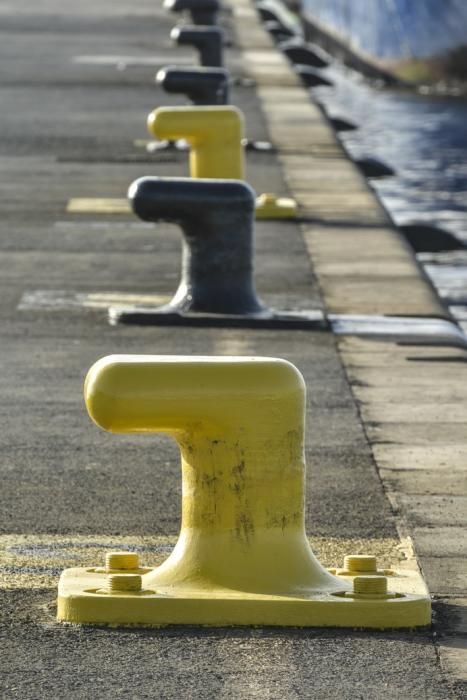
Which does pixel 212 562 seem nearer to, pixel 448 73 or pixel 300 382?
pixel 300 382

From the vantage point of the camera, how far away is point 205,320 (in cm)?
1074

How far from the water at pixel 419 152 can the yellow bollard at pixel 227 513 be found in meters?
10.3

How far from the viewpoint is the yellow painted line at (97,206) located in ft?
50.0

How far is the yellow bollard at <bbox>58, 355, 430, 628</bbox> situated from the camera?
550cm

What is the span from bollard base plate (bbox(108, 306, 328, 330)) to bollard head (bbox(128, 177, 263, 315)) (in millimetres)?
110

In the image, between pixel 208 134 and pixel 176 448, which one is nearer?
pixel 176 448

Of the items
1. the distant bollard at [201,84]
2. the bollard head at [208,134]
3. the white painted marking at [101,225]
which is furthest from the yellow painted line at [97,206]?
the bollard head at [208,134]

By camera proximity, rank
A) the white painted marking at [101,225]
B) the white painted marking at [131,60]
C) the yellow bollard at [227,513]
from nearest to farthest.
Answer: the yellow bollard at [227,513] < the white painted marking at [101,225] < the white painted marking at [131,60]

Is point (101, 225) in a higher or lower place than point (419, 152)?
higher

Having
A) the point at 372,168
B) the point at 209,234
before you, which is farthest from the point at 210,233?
the point at 372,168

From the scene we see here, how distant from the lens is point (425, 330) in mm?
10711

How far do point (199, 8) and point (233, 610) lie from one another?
23.7m

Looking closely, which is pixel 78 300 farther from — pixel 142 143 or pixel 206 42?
pixel 206 42

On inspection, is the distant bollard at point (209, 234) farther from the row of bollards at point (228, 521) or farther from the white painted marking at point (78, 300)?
the row of bollards at point (228, 521)
